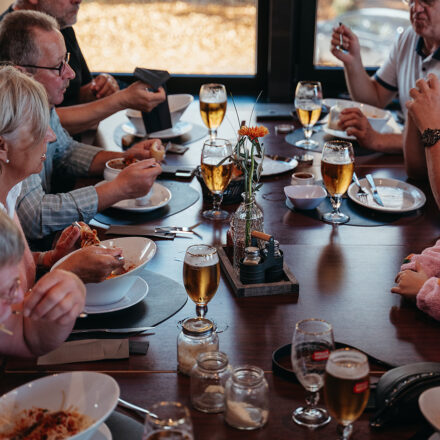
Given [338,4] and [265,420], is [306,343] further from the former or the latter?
[338,4]

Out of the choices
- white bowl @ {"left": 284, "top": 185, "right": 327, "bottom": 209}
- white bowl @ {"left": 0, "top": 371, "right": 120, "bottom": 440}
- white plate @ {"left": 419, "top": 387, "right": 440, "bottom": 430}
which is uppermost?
white plate @ {"left": 419, "top": 387, "right": 440, "bottom": 430}

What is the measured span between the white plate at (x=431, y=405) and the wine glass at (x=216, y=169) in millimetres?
1028

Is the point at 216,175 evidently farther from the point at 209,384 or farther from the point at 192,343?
the point at 209,384

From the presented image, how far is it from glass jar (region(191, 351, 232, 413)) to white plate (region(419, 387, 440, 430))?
1.00 ft

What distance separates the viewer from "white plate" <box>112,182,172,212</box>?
6.45 feet

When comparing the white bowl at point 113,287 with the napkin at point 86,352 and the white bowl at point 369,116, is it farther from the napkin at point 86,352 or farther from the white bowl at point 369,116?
the white bowl at point 369,116

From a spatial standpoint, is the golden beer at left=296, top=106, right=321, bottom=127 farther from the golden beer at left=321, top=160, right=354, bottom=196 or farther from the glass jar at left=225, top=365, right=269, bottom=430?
the glass jar at left=225, top=365, right=269, bottom=430

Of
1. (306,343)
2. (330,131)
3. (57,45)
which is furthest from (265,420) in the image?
(330,131)

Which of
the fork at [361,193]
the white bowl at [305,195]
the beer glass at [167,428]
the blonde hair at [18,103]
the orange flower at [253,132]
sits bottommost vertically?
the fork at [361,193]

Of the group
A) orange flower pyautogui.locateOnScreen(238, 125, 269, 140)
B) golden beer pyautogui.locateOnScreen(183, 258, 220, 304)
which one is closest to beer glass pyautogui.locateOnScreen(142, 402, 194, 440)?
golden beer pyautogui.locateOnScreen(183, 258, 220, 304)

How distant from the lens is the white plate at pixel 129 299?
1.36 meters

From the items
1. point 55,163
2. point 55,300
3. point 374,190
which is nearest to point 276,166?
point 374,190

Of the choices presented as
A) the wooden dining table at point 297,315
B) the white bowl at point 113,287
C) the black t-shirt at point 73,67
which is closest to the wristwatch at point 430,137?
the wooden dining table at point 297,315

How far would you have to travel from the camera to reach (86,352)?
1228 millimetres
